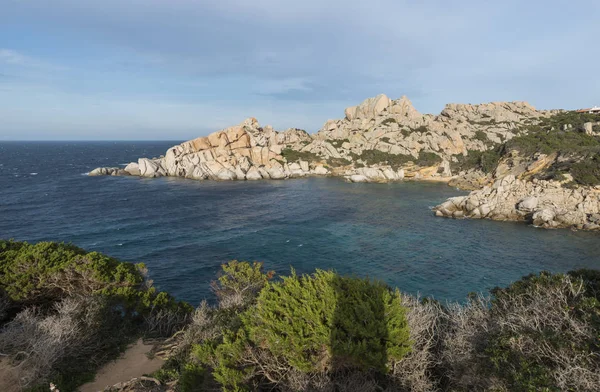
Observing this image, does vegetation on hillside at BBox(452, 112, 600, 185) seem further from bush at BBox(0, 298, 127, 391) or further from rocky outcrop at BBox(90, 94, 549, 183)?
bush at BBox(0, 298, 127, 391)

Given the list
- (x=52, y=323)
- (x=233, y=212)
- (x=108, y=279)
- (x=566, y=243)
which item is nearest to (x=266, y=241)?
(x=233, y=212)

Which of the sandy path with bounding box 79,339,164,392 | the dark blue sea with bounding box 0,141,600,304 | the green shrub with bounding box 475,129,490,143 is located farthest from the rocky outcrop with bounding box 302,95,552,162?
the sandy path with bounding box 79,339,164,392

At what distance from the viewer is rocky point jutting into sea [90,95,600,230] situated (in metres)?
52.2

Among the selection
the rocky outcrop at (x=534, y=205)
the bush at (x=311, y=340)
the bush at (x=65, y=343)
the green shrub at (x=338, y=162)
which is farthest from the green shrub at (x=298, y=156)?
the bush at (x=311, y=340)

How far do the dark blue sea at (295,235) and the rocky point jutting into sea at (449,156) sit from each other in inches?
301

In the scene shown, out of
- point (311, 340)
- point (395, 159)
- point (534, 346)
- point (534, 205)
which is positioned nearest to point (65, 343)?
point (311, 340)

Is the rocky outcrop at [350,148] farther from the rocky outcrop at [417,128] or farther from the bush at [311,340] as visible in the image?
the bush at [311,340]

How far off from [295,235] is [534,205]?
36777 millimetres

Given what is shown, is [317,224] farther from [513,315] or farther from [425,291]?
[513,315]

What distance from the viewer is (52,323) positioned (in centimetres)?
1270

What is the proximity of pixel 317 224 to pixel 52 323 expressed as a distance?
39232mm

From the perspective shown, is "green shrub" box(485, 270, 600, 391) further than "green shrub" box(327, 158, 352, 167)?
No

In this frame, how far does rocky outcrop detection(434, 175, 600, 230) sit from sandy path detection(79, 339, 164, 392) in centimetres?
4984

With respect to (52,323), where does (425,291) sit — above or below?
below
